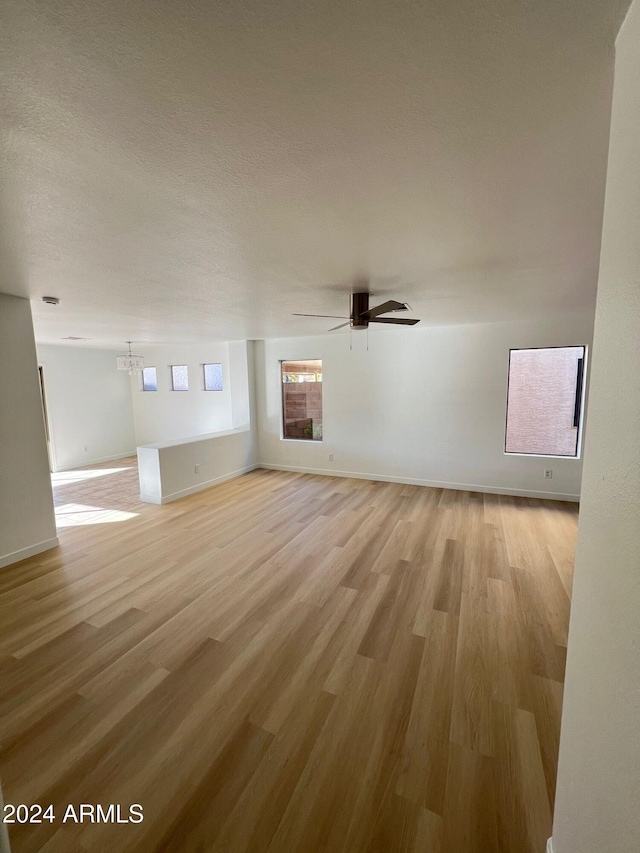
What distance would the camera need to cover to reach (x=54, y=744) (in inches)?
60.5

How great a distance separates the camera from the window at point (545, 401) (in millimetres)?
4578

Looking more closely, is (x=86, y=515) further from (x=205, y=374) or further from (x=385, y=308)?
(x=385, y=308)

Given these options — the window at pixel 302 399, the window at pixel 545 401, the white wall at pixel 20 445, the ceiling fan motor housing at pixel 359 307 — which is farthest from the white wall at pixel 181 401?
the window at pixel 545 401

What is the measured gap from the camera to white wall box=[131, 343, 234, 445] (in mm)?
7305

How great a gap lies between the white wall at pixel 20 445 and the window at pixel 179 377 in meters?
4.51

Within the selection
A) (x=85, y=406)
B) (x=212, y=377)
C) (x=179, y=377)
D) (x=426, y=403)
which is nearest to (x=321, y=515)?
(x=426, y=403)

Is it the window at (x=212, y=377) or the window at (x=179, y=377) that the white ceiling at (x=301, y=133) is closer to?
the window at (x=212, y=377)

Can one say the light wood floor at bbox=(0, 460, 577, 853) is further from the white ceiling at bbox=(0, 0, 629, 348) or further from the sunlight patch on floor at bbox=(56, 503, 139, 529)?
the white ceiling at bbox=(0, 0, 629, 348)

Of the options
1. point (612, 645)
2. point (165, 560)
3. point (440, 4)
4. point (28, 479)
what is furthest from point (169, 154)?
point (28, 479)

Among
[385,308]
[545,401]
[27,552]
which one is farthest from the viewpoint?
[545,401]

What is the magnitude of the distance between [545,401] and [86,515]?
6.36 metres

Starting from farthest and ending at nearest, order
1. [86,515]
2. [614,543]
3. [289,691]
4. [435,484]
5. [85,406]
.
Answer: [85,406] < [435,484] < [86,515] < [289,691] < [614,543]

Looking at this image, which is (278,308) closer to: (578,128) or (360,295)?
(360,295)

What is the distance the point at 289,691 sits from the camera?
71.0 inches
